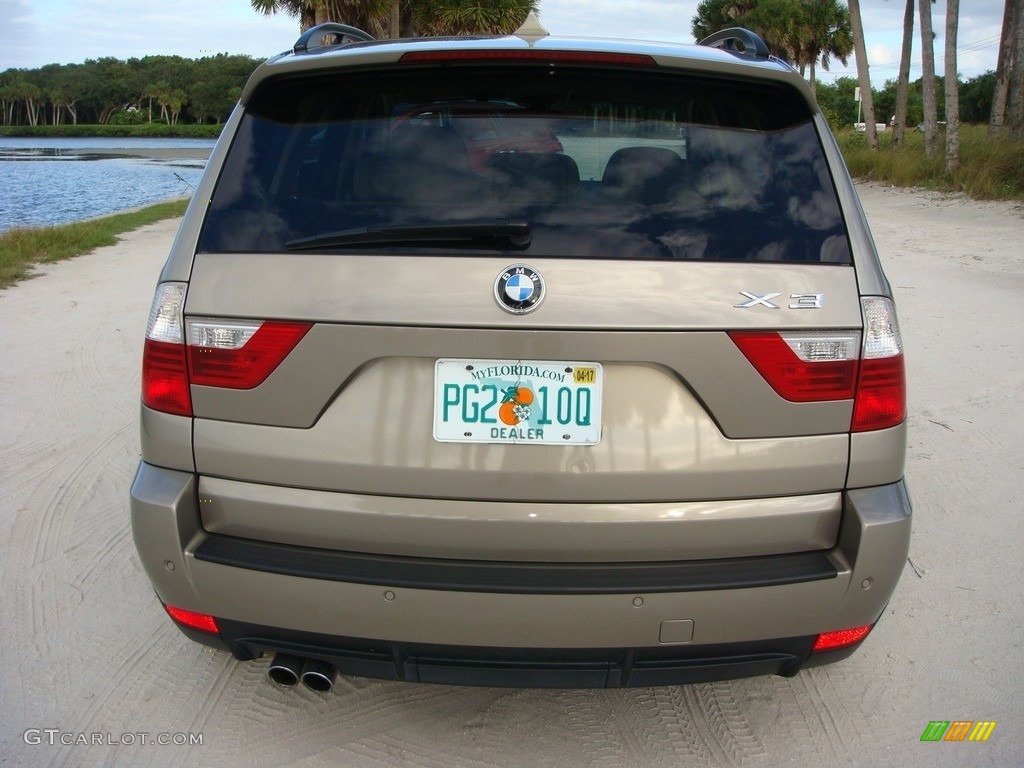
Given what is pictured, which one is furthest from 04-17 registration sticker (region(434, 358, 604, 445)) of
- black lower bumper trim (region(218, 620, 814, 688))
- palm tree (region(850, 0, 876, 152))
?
palm tree (region(850, 0, 876, 152))

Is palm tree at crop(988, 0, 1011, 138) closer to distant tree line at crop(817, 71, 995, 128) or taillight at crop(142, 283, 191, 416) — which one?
distant tree line at crop(817, 71, 995, 128)

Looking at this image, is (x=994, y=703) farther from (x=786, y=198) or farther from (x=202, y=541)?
(x=202, y=541)

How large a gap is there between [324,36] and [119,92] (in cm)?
12526

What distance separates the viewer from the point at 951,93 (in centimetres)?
1981

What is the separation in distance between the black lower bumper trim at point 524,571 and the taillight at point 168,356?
365 millimetres

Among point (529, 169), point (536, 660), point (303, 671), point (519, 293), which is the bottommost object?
point (303, 671)

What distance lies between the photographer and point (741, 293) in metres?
2.01

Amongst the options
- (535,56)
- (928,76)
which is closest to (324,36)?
(535,56)

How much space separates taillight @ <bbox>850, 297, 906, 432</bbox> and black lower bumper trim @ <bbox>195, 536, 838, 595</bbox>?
1.17 feet

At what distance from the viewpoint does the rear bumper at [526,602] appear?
2.02 meters

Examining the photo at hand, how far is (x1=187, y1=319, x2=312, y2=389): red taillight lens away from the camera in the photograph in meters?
2.05

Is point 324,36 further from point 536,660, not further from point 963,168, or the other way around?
point 963,168

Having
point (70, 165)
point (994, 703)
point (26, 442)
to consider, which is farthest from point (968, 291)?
point (70, 165)

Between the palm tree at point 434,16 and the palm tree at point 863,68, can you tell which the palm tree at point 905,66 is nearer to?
the palm tree at point 863,68
